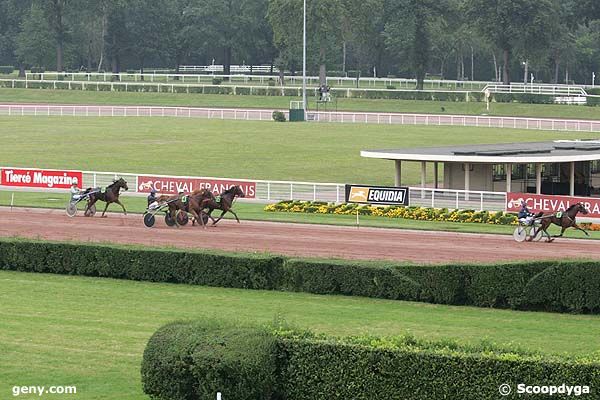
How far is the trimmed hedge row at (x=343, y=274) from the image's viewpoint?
20.7 m

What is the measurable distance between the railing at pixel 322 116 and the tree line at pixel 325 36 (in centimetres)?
2186

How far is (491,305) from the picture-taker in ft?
69.4

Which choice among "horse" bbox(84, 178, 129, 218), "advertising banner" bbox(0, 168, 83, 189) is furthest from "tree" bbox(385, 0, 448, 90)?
"horse" bbox(84, 178, 129, 218)

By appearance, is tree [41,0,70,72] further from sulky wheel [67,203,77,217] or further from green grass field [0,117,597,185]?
sulky wheel [67,203,77,217]

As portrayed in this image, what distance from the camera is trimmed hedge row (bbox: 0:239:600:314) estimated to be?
20656 millimetres

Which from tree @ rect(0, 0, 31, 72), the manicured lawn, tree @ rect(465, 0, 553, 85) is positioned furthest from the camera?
tree @ rect(0, 0, 31, 72)

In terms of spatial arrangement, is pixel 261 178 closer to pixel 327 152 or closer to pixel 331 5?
pixel 327 152

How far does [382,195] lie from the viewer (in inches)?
1431

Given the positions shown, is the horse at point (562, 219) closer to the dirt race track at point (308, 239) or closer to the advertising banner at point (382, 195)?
the dirt race track at point (308, 239)

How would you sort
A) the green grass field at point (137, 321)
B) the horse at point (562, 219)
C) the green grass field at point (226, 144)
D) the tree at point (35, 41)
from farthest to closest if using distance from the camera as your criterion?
the tree at point (35, 41) < the green grass field at point (226, 144) < the horse at point (562, 219) < the green grass field at point (137, 321)

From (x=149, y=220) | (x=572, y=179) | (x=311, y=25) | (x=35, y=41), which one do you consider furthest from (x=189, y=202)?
(x=35, y=41)

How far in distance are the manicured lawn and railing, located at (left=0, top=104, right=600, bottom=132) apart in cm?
3483

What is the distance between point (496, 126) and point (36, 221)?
137 feet

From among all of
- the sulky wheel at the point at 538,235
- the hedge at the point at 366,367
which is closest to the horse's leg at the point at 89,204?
the sulky wheel at the point at 538,235
